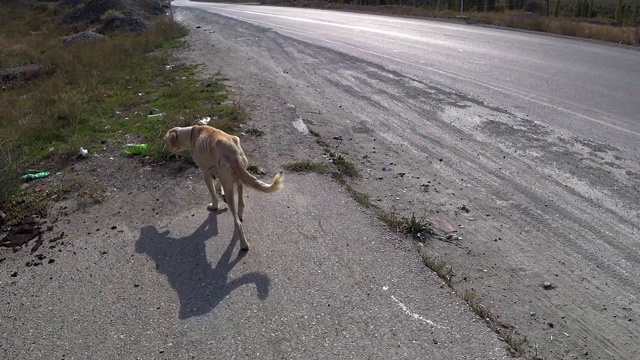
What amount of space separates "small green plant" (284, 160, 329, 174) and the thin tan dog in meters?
1.39

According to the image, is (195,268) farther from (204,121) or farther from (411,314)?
(204,121)

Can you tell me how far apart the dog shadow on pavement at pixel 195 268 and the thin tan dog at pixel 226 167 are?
0.29 meters

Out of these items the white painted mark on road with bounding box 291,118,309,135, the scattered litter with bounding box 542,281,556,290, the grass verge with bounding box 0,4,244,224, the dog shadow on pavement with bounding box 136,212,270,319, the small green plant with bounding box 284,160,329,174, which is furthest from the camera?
the white painted mark on road with bounding box 291,118,309,135

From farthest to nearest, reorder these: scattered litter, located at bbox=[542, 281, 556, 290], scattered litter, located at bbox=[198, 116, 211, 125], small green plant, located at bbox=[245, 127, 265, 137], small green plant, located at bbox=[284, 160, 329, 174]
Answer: scattered litter, located at bbox=[198, 116, 211, 125], small green plant, located at bbox=[245, 127, 265, 137], small green plant, located at bbox=[284, 160, 329, 174], scattered litter, located at bbox=[542, 281, 556, 290]

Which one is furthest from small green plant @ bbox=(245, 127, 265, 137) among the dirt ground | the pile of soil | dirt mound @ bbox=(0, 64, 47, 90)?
the pile of soil

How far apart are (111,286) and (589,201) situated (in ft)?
16.9

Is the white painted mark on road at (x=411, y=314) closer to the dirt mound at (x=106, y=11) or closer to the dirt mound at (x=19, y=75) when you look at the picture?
the dirt mound at (x=19, y=75)

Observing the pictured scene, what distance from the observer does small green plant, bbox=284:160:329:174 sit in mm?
7012

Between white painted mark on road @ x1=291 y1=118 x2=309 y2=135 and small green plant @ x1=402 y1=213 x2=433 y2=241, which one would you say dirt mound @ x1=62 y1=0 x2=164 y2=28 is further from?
small green plant @ x1=402 y1=213 x2=433 y2=241

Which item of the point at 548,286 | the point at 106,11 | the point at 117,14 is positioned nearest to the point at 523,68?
the point at 548,286

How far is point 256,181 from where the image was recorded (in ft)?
16.9

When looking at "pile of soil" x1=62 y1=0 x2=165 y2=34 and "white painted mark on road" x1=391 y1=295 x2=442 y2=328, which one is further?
"pile of soil" x1=62 y1=0 x2=165 y2=34

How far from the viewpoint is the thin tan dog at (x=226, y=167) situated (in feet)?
17.0

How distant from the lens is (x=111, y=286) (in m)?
4.65
